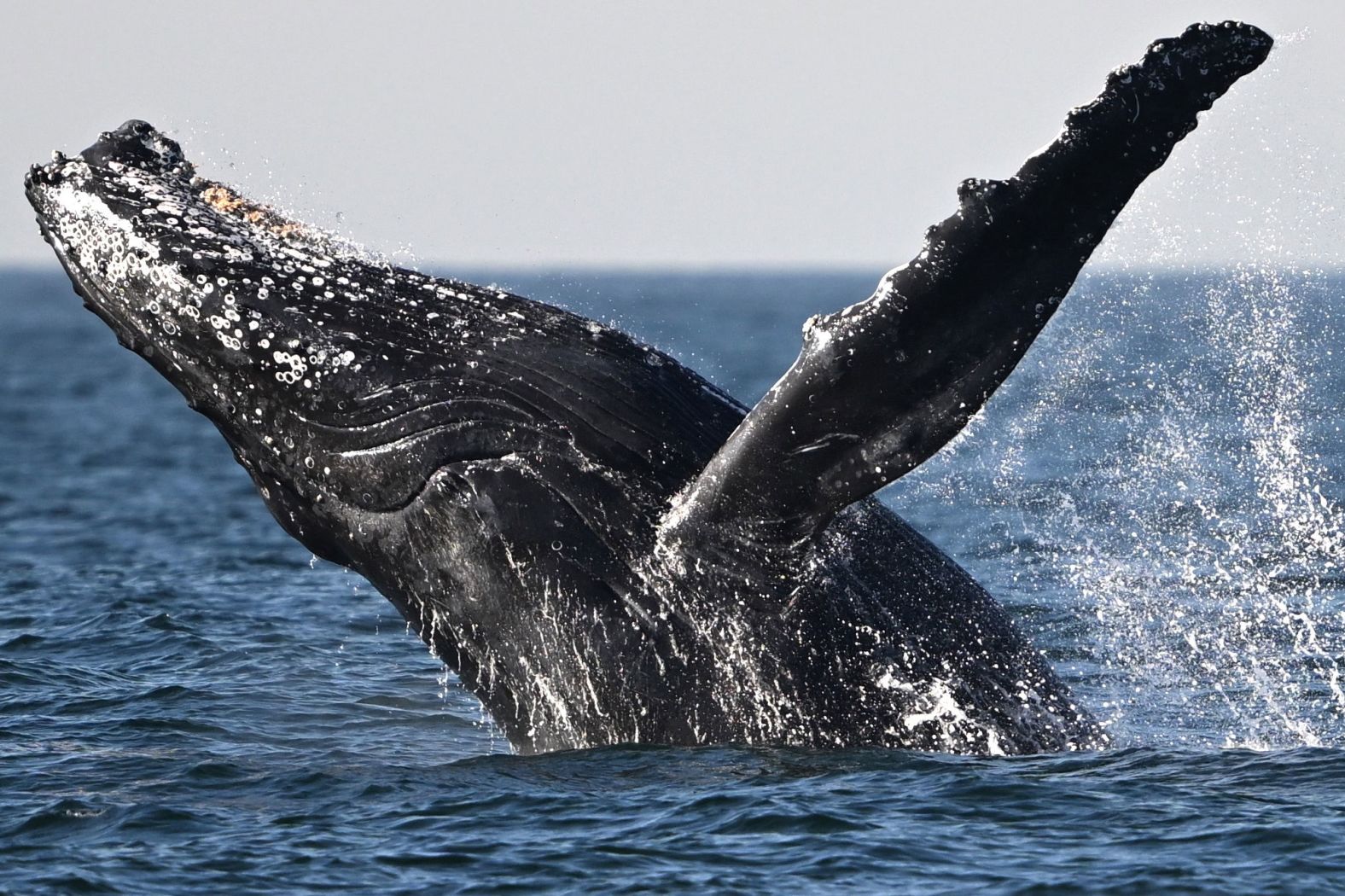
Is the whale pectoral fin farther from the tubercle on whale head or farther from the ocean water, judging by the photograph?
the tubercle on whale head

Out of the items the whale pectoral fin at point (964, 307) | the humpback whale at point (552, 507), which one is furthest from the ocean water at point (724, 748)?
the whale pectoral fin at point (964, 307)

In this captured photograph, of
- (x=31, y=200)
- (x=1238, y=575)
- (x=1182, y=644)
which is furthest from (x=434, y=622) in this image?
(x=1238, y=575)

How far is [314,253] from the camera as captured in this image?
36.3ft

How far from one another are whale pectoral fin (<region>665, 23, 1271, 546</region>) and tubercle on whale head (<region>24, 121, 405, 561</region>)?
2.73 metres

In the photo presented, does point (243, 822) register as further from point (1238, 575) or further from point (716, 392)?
point (1238, 575)

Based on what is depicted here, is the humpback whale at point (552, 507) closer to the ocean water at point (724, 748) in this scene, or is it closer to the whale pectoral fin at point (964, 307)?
the whale pectoral fin at point (964, 307)

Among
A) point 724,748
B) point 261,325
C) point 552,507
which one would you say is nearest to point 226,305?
point 261,325

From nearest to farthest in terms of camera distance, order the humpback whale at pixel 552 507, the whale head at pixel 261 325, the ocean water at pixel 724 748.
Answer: the ocean water at pixel 724 748 → the humpback whale at pixel 552 507 → the whale head at pixel 261 325

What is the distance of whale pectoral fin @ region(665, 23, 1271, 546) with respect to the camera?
844 cm

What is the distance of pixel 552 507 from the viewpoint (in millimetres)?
10203

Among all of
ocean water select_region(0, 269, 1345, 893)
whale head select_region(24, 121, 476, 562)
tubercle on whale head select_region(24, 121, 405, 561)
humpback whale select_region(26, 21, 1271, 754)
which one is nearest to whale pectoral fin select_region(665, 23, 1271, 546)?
humpback whale select_region(26, 21, 1271, 754)

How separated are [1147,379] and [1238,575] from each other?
→ 22.0 m

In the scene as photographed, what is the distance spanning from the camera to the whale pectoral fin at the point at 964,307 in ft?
27.7

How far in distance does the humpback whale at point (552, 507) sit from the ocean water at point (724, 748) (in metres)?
0.36
